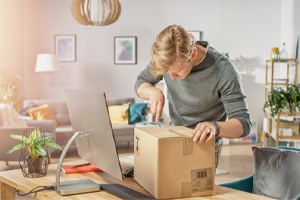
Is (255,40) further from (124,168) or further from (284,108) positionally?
(124,168)

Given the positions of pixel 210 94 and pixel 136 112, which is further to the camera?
pixel 136 112

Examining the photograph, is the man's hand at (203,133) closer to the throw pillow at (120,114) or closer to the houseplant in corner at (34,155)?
the houseplant in corner at (34,155)

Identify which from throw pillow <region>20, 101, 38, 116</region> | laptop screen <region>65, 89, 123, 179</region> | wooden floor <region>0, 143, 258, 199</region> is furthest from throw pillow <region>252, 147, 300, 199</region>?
throw pillow <region>20, 101, 38, 116</region>

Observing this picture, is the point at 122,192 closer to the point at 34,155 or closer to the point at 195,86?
the point at 34,155

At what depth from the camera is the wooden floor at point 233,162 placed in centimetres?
529

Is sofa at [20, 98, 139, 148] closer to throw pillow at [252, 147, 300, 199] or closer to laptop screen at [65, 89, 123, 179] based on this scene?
throw pillow at [252, 147, 300, 199]

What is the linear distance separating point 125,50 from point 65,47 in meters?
1.01

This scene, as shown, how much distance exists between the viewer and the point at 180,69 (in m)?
1.98

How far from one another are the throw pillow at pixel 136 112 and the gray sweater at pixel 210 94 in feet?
14.7

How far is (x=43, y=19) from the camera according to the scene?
789 cm

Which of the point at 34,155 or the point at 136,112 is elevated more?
the point at 34,155

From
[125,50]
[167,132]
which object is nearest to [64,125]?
[125,50]

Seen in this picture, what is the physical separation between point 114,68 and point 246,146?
8.31ft

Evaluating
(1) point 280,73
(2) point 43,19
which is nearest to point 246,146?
(1) point 280,73
